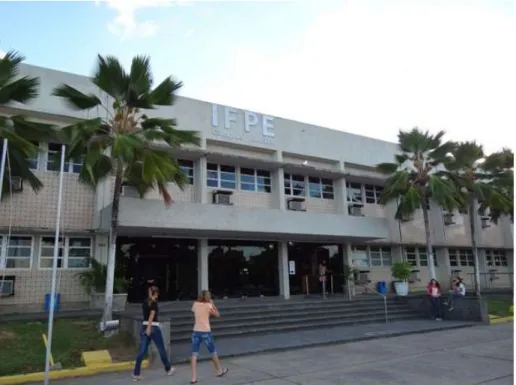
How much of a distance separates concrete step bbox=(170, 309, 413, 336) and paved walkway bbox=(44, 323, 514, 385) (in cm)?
298

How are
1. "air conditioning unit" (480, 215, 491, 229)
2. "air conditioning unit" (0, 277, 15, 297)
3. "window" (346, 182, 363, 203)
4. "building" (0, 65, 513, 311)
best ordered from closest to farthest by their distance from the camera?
"air conditioning unit" (0, 277, 15, 297) → "building" (0, 65, 513, 311) → "window" (346, 182, 363, 203) → "air conditioning unit" (480, 215, 491, 229)

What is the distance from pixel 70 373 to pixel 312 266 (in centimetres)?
1453

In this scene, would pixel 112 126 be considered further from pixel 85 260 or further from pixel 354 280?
pixel 354 280

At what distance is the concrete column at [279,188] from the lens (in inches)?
794

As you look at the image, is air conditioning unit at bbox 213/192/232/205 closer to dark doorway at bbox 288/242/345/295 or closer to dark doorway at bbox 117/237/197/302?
dark doorway at bbox 117/237/197/302

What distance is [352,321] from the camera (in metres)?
A: 15.6

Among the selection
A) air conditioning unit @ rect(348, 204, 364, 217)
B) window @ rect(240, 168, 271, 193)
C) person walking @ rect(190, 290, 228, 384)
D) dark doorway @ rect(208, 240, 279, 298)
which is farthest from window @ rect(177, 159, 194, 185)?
person walking @ rect(190, 290, 228, 384)

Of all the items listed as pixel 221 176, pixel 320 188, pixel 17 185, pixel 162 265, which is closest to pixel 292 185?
pixel 320 188

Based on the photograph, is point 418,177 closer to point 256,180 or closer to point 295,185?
point 295,185

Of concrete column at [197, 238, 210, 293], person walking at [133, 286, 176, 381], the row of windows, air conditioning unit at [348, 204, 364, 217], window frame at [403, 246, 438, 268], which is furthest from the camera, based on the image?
window frame at [403, 246, 438, 268]

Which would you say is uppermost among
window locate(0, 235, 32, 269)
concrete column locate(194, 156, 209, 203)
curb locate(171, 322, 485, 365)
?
concrete column locate(194, 156, 209, 203)

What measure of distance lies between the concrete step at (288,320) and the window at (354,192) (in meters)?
7.46

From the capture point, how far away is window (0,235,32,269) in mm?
14680

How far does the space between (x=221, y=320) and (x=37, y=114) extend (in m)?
9.77
